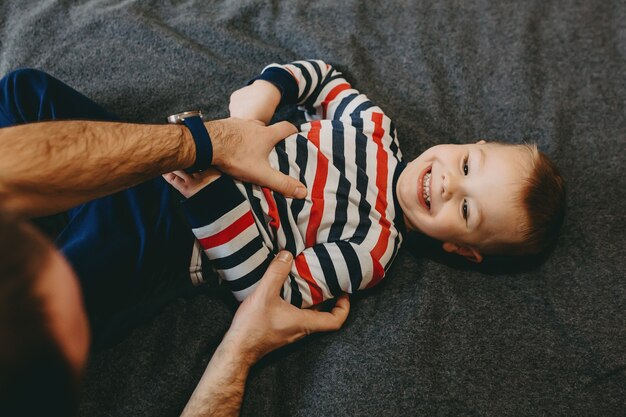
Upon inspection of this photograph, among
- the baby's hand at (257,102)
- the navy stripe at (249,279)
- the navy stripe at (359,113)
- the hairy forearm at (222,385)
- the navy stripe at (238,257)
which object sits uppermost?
the baby's hand at (257,102)

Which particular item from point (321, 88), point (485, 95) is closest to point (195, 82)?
point (321, 88)

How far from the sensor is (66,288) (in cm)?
52

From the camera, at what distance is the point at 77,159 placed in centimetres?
73

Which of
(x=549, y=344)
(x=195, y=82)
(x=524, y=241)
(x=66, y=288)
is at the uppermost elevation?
(x=66, y=288)

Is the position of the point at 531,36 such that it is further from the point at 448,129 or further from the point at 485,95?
the point at 448,129

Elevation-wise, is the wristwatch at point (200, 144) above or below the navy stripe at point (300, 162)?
above

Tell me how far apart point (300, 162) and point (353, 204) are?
14cm

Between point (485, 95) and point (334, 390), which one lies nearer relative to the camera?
point (334, 390)

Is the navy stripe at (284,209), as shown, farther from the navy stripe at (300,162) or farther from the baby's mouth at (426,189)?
the baby's mouth at (426,189)

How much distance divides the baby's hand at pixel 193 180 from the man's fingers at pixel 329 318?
30 cm

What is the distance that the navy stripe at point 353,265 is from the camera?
94cm

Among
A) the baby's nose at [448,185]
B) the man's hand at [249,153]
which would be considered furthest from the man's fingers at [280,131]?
the baby's nose at [448,185]

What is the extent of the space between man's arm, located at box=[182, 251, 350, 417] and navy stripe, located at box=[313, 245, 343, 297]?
56 mm

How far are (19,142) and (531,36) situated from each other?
1209 mm
